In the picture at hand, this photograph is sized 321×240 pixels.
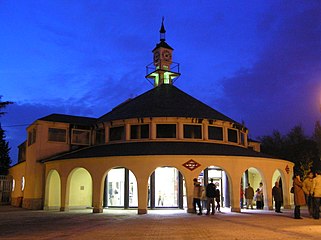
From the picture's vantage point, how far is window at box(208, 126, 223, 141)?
1139 inches

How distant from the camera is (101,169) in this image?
25062mm

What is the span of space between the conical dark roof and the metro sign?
4970 millimetres

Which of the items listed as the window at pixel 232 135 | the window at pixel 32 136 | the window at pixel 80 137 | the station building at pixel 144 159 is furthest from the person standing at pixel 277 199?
the window at pixel 32 136

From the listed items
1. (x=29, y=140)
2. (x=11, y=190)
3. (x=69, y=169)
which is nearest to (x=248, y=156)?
(x=69, y=169)

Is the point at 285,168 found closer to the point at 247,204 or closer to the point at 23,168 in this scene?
the point at 247,204

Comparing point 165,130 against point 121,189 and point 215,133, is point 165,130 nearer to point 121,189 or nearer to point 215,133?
point 215,133

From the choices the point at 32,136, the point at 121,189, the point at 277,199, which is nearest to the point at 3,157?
the point at 32,136

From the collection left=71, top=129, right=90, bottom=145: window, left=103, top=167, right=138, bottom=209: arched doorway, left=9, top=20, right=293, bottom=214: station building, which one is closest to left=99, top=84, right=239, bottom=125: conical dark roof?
left=9, top=20, right=293, bottom=214: station building

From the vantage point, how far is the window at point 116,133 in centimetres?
2902

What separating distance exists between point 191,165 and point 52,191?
11.8 m

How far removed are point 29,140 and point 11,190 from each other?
10139mm

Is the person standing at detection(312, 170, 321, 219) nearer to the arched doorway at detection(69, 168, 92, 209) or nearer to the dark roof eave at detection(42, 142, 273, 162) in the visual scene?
the dark roof eave at detection(42, 142, 273, 162)

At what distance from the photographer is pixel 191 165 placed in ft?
79.5

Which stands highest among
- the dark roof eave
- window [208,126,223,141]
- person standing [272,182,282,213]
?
window [208,126,223,141]
